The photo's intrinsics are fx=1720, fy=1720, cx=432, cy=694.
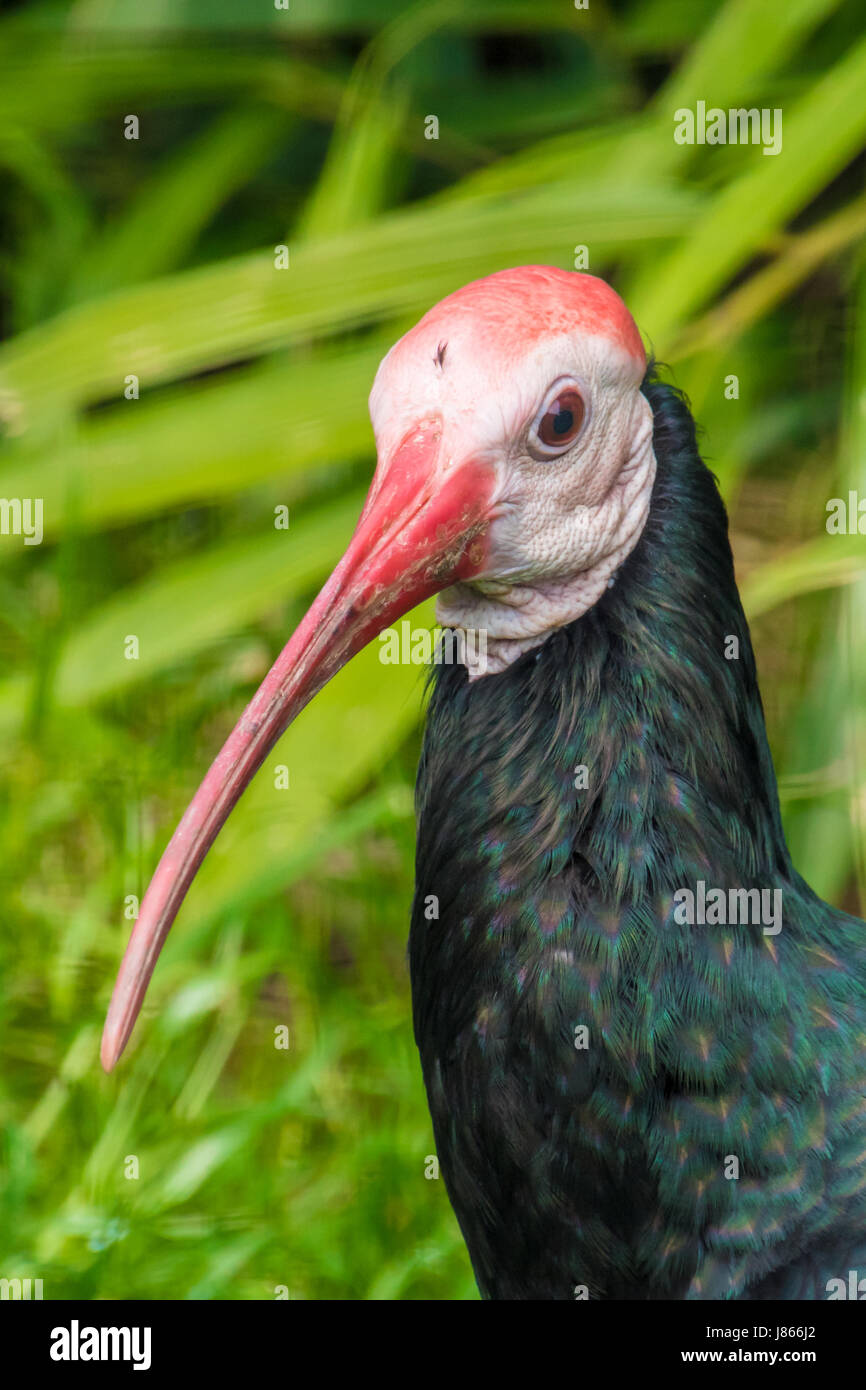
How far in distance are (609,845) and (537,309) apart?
15.8 inches

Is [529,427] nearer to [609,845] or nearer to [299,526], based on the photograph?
[609,845]

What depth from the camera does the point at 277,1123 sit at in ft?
6.81

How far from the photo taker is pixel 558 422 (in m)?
1.26

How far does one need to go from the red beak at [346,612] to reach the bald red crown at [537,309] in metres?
A: 0.09

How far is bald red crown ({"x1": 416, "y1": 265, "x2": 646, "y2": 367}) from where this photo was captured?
4.06 feet

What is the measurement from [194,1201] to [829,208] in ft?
6.15

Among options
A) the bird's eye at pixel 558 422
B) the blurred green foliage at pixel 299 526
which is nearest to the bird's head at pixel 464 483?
the bird's eye at pixel 558 422

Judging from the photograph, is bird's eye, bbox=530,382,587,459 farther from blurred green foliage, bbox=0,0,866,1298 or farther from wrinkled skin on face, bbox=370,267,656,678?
blurred green foliage, bbox=0,0,866,1298

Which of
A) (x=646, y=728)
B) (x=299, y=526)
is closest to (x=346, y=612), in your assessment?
(x=646, y=728)

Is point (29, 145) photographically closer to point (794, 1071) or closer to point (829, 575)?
point (829, 575)

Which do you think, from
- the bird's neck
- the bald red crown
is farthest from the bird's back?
the bald red crown

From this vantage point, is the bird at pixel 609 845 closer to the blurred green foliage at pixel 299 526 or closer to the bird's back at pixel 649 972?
the bird's back at pixel 649 972

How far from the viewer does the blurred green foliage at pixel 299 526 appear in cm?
197
